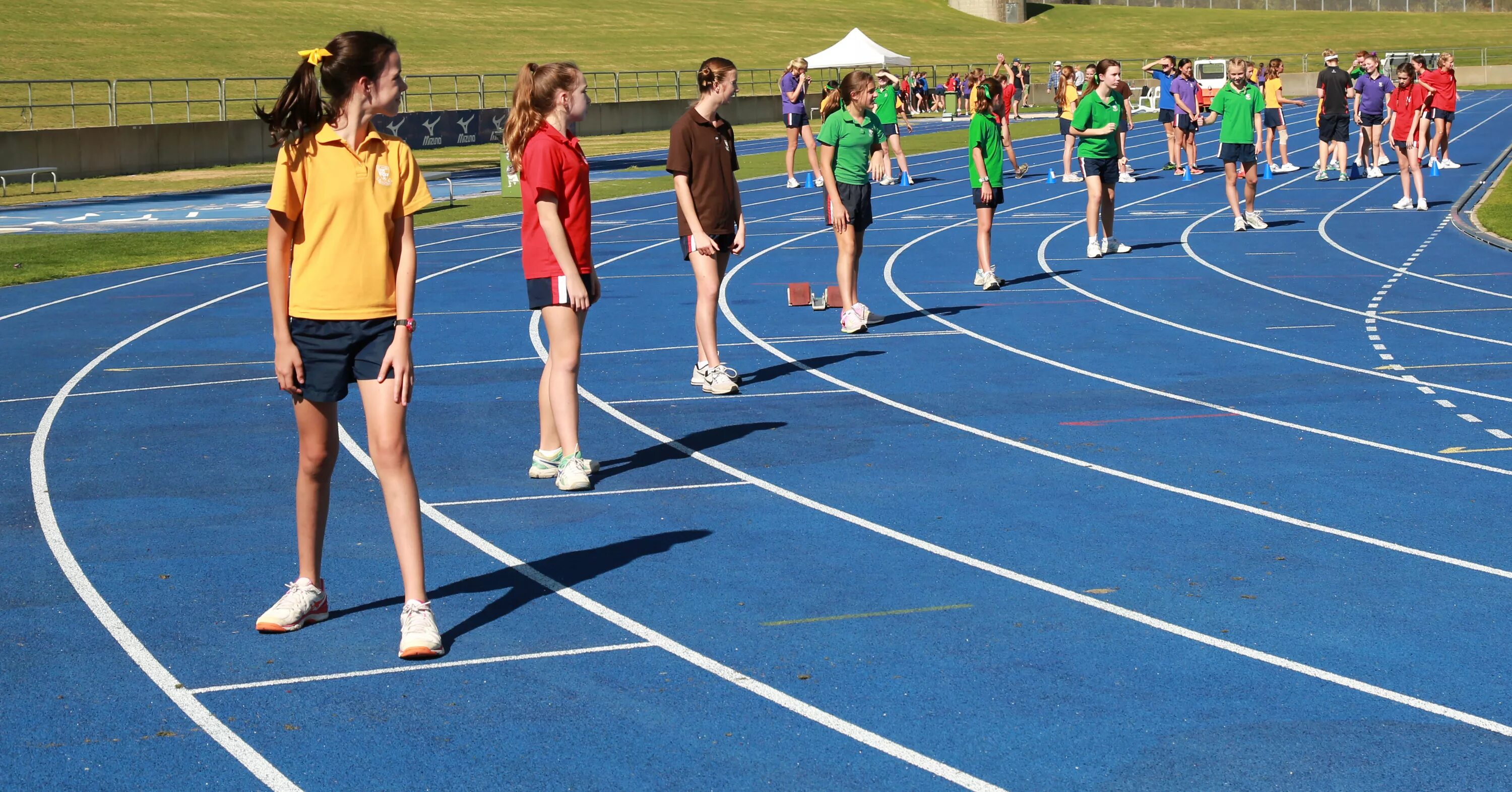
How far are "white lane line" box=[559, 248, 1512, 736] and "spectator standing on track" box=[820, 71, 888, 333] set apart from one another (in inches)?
139

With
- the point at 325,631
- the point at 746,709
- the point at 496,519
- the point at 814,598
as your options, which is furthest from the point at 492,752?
the point at 496,519

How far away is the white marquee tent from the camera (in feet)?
172

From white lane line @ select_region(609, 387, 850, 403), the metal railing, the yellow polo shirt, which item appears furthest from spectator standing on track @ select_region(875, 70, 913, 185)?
the yellow polo shirt

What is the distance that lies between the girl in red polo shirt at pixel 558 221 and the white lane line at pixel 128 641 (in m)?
2.28

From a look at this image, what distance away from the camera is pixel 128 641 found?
5887 mm

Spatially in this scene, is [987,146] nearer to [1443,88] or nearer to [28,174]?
[1443,88]

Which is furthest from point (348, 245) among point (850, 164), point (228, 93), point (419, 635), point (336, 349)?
point (228, 93)

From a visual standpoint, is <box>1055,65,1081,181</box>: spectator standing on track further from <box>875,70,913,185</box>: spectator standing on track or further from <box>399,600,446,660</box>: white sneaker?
<box>399,600,446,660</box>: white sneaker

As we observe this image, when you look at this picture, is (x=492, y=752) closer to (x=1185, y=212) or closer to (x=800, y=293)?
(x=800, y=293)

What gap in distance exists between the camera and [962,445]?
9.05m

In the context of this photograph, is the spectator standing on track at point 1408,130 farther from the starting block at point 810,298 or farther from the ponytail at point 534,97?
the ponytail at point 534,97

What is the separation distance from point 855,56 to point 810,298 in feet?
130

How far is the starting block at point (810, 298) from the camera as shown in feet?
47.1

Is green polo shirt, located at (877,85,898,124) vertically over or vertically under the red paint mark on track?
over
